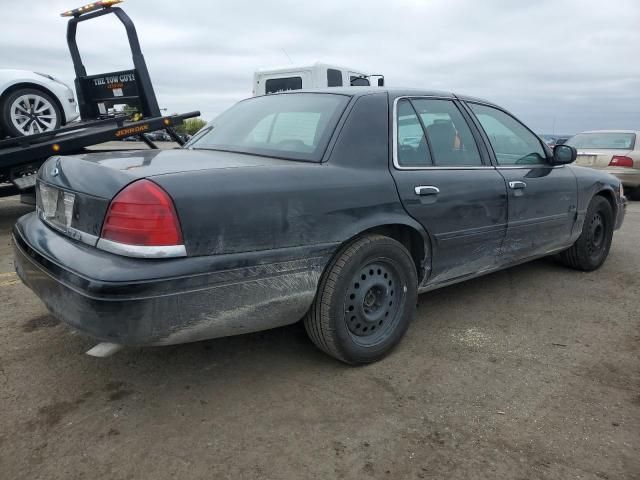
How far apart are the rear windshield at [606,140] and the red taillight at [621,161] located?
0.85ft

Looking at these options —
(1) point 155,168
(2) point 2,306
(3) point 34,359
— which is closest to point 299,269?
(1) point 155,168

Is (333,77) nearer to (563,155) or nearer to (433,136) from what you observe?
(563,155)

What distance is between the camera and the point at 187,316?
223 cm

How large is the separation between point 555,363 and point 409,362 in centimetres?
85

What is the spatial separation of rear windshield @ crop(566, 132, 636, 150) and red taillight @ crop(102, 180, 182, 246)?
10.3m

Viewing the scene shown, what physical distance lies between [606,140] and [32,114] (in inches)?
397

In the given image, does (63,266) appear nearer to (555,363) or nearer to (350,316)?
(350,316)

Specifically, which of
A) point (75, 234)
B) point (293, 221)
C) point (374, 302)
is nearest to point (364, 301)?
point (374, 302)

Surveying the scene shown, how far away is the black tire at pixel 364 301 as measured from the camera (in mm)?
2695

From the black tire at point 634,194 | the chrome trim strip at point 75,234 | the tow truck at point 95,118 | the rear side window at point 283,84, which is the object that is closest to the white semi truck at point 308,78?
the rear side window at point 283,84

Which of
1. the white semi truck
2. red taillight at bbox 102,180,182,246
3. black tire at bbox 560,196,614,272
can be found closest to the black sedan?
red taillight at bbox 102,180,182,246

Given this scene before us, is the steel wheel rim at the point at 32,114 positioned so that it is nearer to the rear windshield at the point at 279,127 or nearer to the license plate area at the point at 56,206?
the rear windshield at the point at 279,127

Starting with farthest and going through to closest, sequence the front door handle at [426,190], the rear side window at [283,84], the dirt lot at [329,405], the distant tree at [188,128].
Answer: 1. the rear side window at [283,84]
2. the distant tree at [188,128]
3. the front door handle at [426,190]
4. the dirt lot at [329,405]

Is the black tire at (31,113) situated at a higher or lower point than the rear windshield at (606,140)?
higher
